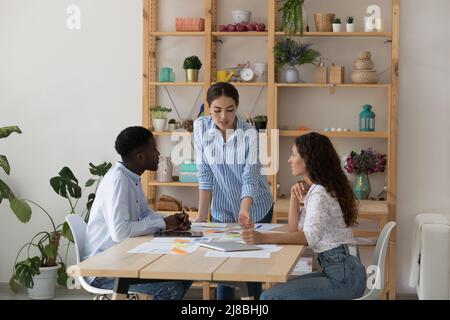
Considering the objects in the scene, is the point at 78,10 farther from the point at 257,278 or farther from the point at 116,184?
the point at 257,278

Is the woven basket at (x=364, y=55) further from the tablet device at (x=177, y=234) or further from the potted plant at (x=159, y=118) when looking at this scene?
the tablet device at (x=177, y=234)

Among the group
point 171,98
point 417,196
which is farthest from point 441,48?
point 171,98

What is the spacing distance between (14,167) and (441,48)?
3.11 metres

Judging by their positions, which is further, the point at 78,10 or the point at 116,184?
the point at 78,10

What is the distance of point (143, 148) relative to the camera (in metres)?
3.72

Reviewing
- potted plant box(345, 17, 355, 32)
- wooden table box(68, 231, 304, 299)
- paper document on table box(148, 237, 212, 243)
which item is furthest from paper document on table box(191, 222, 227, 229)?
potted plant box(345, 17, 355, 32)

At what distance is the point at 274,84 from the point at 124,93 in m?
1.11

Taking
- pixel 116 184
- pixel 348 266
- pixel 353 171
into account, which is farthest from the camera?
pixel 353 171

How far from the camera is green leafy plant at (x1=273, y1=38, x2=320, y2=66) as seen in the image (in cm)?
540

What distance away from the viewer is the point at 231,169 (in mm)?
4188

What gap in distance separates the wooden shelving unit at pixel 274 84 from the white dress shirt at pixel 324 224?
1.83 metres

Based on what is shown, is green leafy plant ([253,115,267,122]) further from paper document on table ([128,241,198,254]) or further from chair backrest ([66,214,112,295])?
paper document on table ([128,241,198,254])

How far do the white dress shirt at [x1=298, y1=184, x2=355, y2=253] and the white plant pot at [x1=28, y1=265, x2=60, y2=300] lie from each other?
2793mm

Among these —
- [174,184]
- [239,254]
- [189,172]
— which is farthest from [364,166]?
[239,254]
